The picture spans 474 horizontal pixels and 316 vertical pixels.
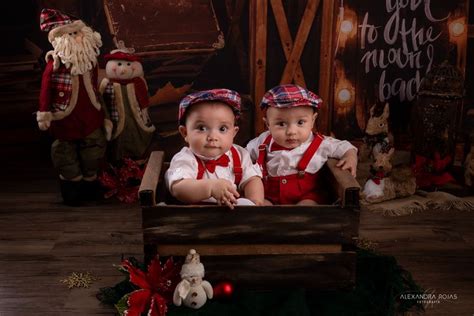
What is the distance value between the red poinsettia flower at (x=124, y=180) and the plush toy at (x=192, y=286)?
137cm

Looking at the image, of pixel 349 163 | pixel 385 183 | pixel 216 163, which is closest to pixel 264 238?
pixel 216 163

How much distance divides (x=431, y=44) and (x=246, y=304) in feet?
8.33

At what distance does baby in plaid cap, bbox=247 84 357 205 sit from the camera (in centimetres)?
231

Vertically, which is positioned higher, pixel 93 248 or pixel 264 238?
pixel 264 238

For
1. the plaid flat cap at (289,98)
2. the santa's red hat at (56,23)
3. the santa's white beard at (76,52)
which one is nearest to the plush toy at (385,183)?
the plaid flat cap at (289,98)

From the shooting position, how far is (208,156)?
2.22 m

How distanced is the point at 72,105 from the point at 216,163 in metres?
1.23

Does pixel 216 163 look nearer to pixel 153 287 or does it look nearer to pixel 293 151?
pixel 293 151

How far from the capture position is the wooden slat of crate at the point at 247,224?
78.1 inches

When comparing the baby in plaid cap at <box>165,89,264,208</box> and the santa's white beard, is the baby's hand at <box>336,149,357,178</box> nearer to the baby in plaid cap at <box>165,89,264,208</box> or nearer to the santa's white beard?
the baby in plaid cap at <box>165,89,264,208</box>

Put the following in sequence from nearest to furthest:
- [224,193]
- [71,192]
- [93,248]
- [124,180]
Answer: [224,193] → [93,248] → [71,192] → [124,180]

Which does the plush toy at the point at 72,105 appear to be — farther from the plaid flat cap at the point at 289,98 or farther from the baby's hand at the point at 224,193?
the baby's hand at the point at 224,193

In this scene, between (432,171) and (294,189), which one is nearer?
(294,189)

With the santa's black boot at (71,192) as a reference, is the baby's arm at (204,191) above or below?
above
